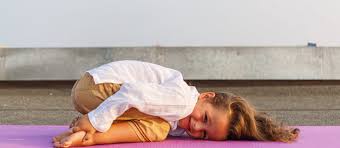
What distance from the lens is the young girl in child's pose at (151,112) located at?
2.59m

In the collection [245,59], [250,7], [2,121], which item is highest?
[250,7]

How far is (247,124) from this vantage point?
9.21 ft

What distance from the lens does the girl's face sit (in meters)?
2.70

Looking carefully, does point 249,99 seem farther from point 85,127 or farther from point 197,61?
point 85,127

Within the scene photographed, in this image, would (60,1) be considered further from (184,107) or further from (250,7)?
(184,107)

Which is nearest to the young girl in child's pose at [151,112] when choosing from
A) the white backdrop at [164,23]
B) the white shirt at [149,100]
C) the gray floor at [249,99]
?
the white shirt at [149,100]

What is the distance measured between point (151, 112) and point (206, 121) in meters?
0.27

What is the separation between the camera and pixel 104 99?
9.32 feet

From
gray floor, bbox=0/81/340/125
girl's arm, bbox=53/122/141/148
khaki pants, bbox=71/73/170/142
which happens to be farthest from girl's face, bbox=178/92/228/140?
gray floor, bbox=0/81/340/125

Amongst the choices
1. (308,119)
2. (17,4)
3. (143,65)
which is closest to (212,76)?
(308,119)

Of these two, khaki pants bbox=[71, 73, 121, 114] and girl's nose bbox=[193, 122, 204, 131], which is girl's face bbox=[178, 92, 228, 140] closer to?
girl's nose bbox=[193, 122, 204, 131]

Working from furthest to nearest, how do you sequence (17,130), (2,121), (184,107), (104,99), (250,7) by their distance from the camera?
(250,7) < (2,121) < (17,130) < (104,99) < (184,107)

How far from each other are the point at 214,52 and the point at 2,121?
7.56 ft

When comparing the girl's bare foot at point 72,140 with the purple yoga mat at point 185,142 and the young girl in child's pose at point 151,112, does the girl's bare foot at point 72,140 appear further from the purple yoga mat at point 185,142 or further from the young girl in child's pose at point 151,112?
the purple yoga mat at point 185,142
